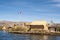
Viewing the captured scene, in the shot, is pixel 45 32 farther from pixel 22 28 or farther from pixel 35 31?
pixel 22 28

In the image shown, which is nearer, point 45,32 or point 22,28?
point 45,32

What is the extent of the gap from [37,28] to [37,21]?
4.01 metres

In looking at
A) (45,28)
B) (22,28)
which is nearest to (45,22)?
(45,28)

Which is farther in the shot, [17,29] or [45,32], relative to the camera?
[17,29]

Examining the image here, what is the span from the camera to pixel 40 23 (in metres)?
96.8

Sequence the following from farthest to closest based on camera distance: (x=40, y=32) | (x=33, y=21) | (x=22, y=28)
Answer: (x=22, y=28)
(x=33, y=21)
(x=40, y=32)

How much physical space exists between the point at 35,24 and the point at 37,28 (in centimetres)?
186

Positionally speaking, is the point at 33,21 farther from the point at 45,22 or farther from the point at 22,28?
the point at 22,28

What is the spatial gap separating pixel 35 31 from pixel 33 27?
2.52 metres

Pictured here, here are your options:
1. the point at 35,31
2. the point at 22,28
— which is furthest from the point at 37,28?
the point at 22,28

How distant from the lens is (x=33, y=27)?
95938 mm

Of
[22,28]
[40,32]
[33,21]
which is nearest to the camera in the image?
[40,32]

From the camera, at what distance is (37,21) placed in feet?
321

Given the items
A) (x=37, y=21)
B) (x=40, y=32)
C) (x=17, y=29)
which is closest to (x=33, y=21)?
(x=37, y=21)
